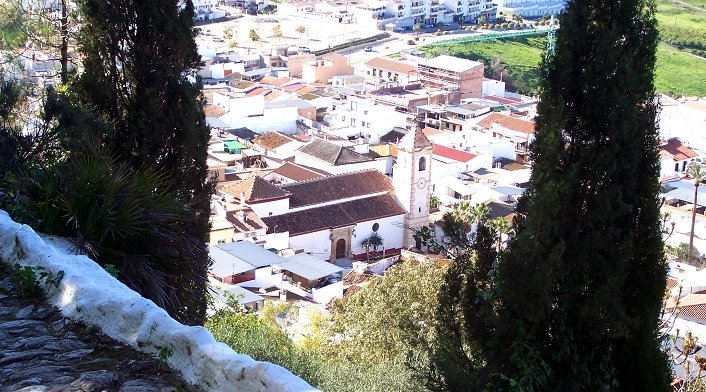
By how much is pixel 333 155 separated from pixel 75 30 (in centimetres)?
2259

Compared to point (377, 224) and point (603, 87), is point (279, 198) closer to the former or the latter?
point (377, 224)

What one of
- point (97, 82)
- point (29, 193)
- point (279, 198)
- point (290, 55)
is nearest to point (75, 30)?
point (97, 82)

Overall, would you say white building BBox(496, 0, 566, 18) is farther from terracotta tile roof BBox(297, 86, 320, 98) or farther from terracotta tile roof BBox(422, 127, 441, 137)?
terracotta tile roof BBox(422, 127, 441, 137)

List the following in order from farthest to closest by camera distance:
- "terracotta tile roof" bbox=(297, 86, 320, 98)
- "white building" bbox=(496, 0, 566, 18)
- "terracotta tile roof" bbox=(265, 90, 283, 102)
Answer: "white building" bbox=(496, 0, 566, 18) < "terracotta tile roof" bbox=(297, 86, 320, 98) < "terracotta tile roof" bbox=(265, 90, 283, 102)

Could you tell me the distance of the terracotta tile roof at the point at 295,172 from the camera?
27.6 metres

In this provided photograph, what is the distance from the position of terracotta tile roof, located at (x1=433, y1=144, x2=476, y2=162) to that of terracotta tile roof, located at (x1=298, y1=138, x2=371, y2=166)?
306 cm

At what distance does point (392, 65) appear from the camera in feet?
164

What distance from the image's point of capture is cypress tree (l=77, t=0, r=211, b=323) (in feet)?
19.8

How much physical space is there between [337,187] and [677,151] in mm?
15085

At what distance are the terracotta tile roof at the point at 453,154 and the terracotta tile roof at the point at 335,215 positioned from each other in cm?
514

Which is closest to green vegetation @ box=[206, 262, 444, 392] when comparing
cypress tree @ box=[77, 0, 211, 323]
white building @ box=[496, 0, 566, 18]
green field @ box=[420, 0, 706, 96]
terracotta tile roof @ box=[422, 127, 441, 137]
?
cypress tree @ box=[77, 0, 211, 323]

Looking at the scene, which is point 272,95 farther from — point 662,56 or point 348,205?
point 662,56

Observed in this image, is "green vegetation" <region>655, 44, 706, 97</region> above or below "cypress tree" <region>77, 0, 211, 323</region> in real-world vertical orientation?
below

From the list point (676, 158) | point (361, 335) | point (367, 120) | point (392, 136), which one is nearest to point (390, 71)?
point (367, 120)
